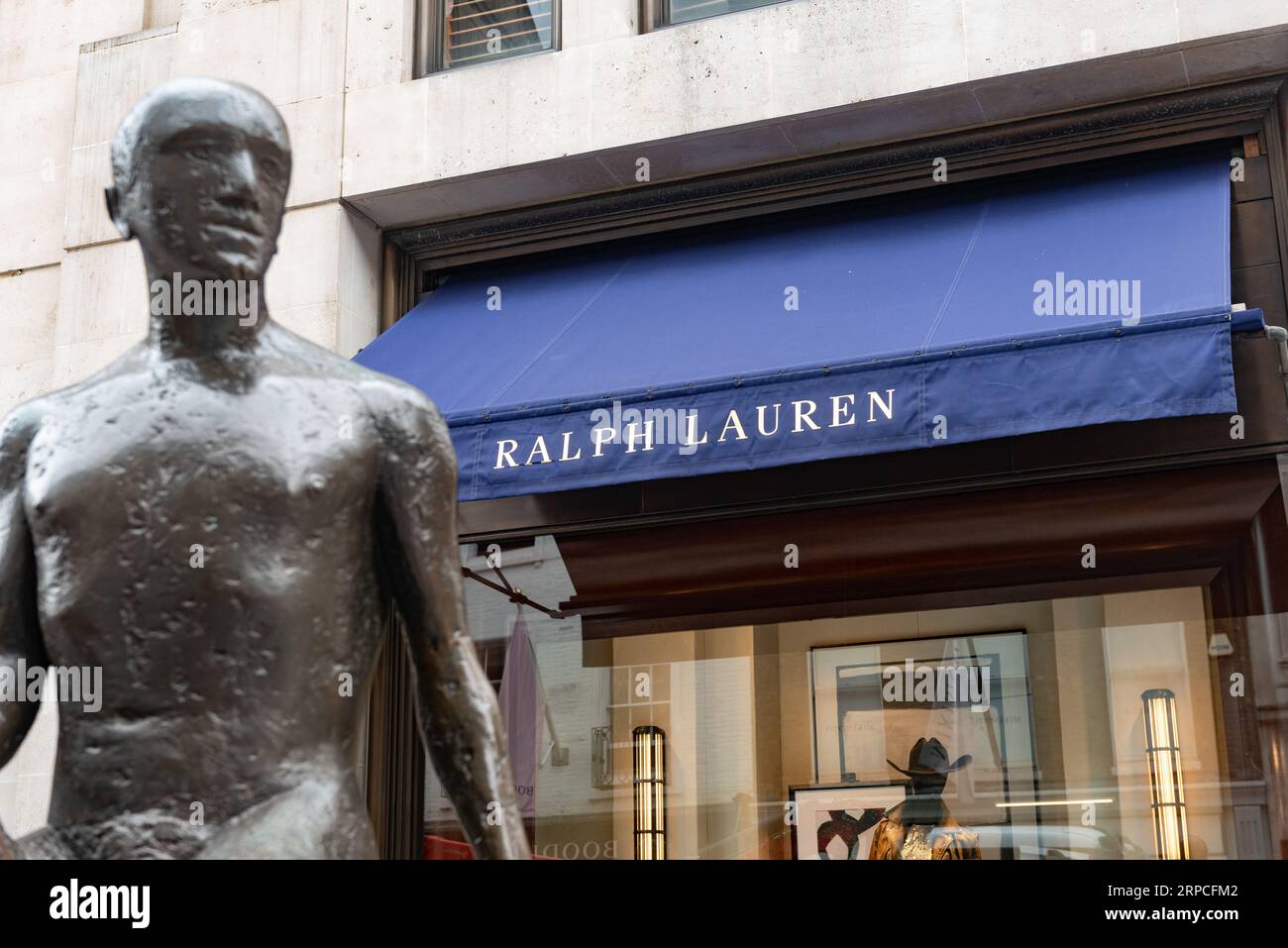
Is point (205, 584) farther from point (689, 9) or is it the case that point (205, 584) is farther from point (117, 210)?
point (689, 9)

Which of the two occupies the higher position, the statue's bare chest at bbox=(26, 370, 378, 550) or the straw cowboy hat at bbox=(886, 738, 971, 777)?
the statue's bare chest at bbox=(26, 370, 378, 550)

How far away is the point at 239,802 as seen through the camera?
220cm

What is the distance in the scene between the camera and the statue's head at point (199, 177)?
7.82 ft

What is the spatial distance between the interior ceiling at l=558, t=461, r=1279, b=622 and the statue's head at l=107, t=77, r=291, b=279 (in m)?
6.56

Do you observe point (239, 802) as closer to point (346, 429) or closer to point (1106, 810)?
point (346, 429)

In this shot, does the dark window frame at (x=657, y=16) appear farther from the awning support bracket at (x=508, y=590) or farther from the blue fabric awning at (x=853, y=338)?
the awning support bracket at (x=508, y=590)

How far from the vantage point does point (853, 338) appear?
788 cm

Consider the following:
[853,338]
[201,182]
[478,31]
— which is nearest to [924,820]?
[853,338]

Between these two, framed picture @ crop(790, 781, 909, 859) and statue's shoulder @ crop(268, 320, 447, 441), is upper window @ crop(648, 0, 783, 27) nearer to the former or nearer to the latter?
framed picture @ crop(790, 781, 909, 859)

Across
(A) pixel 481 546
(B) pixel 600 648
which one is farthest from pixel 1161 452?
(A) pixel 481 546

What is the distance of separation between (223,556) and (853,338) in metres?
5.94

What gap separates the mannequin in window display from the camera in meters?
8.11

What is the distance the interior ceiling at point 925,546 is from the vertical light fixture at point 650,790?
763mm

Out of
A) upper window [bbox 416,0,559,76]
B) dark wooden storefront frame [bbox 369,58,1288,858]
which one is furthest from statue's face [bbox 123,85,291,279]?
upper window [bbox 416,0,559,76]
